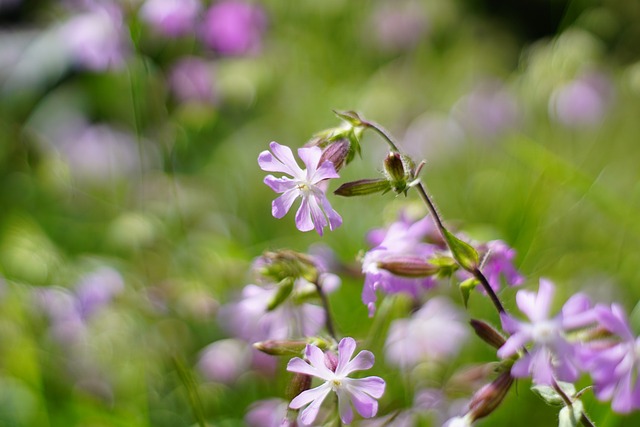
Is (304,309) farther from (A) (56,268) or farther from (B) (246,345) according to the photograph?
(A) (56,268)

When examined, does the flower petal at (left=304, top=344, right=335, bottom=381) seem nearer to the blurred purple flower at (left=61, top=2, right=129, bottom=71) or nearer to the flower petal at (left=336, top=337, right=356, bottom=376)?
the flower petal at (left=336, top=337, right=356, bottom=376)

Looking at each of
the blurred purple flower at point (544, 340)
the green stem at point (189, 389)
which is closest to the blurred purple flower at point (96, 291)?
the green stem at point (189, 389)

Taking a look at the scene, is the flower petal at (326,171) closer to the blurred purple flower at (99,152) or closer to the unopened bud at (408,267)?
the unopened bud at (408,267)

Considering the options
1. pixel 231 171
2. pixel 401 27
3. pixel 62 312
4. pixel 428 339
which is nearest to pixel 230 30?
pixel 231 171

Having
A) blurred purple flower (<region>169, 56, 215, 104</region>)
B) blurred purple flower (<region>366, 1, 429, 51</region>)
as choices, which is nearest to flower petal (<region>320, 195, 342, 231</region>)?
blurred purple flower (<region>169, 56, 215, 104</region>)

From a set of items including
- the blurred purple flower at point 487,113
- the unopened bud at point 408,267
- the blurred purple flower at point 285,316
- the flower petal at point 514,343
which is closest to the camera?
the flower petal at point 514,343

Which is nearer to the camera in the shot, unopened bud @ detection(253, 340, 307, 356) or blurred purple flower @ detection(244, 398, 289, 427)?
unopened bud @ detection(253, 340, 307, 356)
